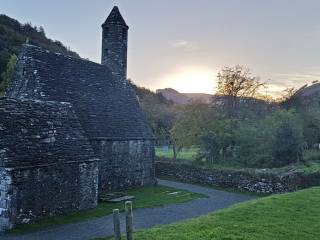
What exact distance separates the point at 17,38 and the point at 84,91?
54.1m

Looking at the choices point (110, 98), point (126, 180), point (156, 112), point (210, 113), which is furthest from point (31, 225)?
point (156, 112)

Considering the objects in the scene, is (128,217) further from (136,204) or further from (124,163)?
(124,163)

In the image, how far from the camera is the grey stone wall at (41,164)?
50.1 feet

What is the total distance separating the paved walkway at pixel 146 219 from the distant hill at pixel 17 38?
42.9 meters

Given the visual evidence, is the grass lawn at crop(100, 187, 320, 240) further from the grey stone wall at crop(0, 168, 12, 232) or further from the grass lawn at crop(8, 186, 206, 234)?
the grey stone wall at crop(0, 168, 12, 232)

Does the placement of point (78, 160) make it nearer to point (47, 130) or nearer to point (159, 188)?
point (47, 130)

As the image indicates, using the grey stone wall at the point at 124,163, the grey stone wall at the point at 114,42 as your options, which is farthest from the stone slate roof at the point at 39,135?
the grey stone wall at the point at 114,42

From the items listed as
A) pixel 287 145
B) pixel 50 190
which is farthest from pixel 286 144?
pixel 50 190

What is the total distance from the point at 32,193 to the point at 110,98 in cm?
1207

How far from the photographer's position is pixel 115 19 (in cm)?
3033

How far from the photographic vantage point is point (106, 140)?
24031 mm

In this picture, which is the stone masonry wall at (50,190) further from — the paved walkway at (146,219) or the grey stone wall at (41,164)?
the paved walkway at (146,219)

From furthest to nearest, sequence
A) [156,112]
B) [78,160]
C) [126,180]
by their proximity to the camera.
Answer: [156,112] → [126,180] → [78,160]

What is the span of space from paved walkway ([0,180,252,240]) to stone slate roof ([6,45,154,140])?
6.54 m
